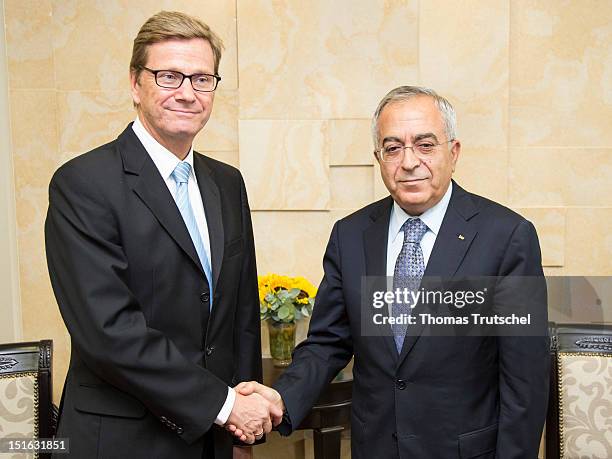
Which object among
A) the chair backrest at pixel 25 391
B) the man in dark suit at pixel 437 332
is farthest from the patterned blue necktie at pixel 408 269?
the chair backrest at pixel 25 391

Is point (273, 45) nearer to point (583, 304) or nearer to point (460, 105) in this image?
point (460, 105)

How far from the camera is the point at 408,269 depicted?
5.94 ft

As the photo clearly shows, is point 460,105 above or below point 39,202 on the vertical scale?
above

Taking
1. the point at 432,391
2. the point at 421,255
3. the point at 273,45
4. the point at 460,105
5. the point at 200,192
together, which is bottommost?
the point at 432,391

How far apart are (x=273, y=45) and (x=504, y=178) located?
3.66ft

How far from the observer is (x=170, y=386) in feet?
5.64

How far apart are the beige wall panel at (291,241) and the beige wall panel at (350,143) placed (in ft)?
0.82

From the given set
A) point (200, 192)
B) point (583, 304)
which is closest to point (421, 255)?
point (200, 192)

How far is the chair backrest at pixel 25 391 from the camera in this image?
83.7 inches

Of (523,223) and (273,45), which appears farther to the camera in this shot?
(273,45)

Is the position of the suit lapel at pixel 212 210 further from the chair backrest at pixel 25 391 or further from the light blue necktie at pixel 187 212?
the chair backrest at pixel 25 391

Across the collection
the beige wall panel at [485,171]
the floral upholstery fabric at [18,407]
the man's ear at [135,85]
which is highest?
the man's ear at [135,85]

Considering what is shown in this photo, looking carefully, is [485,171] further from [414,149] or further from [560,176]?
[414,149]

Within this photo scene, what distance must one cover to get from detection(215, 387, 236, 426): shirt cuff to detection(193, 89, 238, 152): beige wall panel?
1404mm
